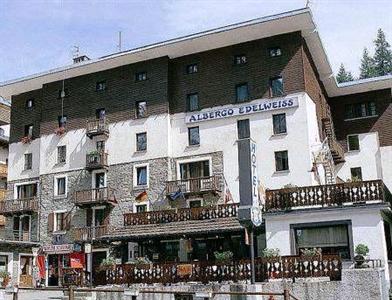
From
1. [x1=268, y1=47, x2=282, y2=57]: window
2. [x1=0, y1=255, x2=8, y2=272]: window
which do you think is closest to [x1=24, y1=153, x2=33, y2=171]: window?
[x1=0, y1=255, x2=8, y2=272]: window

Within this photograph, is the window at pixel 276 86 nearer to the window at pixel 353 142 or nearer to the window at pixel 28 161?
the window at pixel 353 142

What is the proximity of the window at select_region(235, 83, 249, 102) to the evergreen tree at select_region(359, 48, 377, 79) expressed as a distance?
48.4 meters

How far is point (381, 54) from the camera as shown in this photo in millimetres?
78938

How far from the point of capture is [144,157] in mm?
36312

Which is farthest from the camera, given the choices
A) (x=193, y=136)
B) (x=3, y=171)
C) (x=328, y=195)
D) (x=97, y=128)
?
(x=3, y=171)

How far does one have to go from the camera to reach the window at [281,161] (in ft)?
106

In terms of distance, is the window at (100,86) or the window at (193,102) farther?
the window at (100,86)

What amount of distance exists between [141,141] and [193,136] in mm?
3776

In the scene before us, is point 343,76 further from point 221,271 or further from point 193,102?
point 221,271

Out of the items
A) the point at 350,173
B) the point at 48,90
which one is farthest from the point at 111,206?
the point at 350,173

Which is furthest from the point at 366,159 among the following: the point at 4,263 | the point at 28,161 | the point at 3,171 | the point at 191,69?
the point at 3,171

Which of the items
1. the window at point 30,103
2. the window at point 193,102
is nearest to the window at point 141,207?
the window at point 193,102

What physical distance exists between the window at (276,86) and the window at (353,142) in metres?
9.19

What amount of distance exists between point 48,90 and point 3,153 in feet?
37.4
